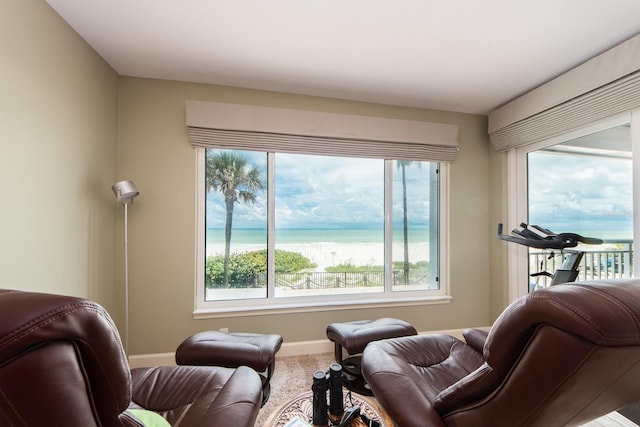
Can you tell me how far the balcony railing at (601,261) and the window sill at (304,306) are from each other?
948 millimetres

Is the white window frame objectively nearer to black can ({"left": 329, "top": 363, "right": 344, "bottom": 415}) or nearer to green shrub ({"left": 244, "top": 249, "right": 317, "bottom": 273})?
green shrub ({"left": 244, "top": 249, "right": 317, "bottom": 273})

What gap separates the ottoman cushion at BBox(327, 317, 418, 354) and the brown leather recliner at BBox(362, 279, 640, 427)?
0.96 m

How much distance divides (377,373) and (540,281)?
98.2 inches

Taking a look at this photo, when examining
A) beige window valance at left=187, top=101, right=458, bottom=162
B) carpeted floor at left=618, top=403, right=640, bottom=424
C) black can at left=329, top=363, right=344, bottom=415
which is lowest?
carpeted floor at left=618, top=403, right=640, bottom=424

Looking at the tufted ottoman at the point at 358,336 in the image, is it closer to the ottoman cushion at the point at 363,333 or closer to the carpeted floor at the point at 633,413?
the ottoman cushion at the point at 363,333

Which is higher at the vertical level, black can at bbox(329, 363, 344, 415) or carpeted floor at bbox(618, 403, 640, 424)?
black can at bbox(329, 363, 344, 415)

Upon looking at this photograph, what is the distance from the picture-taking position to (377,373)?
4.34 feet

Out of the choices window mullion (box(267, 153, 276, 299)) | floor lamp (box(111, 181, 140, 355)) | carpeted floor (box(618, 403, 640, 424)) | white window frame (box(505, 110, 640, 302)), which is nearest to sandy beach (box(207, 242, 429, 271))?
window mullion (box(267, 153, 276, 299))

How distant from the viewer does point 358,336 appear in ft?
6.72

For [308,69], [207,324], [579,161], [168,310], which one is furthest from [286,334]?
[579,161]

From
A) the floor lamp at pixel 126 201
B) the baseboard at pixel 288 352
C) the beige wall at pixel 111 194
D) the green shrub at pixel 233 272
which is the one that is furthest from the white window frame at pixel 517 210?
the floor lamp at pixel 126 201

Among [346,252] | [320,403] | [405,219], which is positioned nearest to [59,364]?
[320,403]

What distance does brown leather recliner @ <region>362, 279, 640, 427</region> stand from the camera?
2.23ft

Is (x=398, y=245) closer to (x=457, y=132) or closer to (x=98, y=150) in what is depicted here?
(x=457, y=132)
